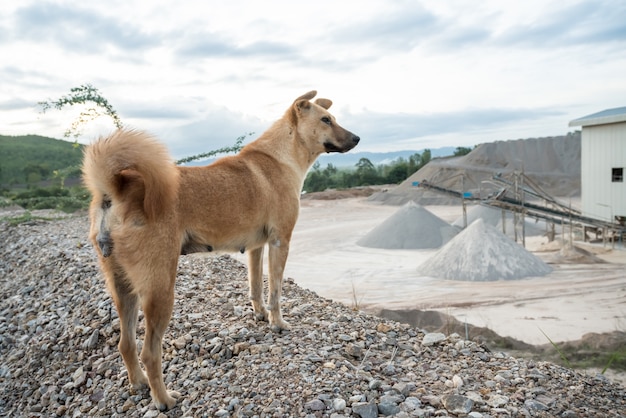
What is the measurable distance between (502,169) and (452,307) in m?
37.5

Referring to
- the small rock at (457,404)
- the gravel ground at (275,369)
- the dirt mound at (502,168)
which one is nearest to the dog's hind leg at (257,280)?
the gravel ground at (275,369)

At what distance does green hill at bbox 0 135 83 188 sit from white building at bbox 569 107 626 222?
2240 cm

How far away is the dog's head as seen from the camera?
18.9 ft

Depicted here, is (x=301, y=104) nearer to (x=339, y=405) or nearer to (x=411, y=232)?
(x=339, y=405)

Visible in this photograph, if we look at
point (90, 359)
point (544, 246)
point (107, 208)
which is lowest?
point (544, 246)

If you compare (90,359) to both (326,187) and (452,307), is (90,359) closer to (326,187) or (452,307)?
(452,307)

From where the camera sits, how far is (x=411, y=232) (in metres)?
25.6

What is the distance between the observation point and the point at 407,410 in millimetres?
4273

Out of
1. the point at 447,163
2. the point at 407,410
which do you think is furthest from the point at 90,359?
the point at 447,163

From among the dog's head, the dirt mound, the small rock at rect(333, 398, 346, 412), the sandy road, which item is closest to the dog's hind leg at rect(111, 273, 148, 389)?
the small rock at rect(333, 398, 346, 412)

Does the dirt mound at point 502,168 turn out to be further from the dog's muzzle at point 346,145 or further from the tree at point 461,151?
the dog's muzzle at point 346,145

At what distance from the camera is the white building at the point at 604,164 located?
2288 cm

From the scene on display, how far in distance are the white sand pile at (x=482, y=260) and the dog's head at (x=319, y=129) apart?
1365cm

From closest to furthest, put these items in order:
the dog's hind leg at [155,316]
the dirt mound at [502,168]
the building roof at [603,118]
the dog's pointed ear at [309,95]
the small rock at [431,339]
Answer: the dog's hind leg at [155,316], the dog's pointed ear at [309,95], the small rock at [431,339], the building roof at [603,118], the dirt mound at [502,168]
